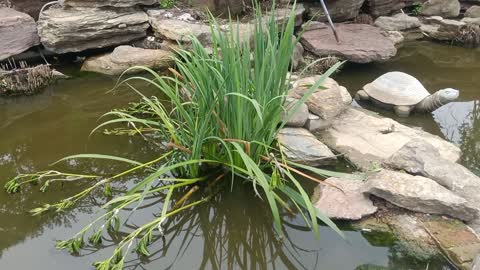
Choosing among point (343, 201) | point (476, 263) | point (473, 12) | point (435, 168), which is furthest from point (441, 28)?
point (476, 263)

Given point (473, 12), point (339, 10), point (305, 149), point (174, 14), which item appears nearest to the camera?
point (305, 149)

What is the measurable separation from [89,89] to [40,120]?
0.66 meters

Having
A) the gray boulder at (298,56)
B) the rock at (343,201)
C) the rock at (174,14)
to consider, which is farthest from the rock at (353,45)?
the rock at (343,201)

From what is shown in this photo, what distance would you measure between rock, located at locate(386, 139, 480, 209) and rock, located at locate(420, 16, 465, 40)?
3645 millimetres

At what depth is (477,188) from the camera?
254 cm

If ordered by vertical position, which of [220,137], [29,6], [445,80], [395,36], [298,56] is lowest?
[445,80]

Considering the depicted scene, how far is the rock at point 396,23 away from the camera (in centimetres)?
607

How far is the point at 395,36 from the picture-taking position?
5.74 metres

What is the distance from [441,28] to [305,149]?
4049 mm

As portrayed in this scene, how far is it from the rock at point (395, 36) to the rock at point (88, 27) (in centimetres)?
291

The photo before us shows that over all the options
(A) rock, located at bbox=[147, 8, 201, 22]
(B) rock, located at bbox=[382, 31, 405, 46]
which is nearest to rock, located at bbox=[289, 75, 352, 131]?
(A) rock, located at bbox=[147, 8, 201, 22]

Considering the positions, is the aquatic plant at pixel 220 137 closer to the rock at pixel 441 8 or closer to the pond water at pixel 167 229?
the pond water at pixel 167 229

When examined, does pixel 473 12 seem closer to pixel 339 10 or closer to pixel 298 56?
pixel 339 10

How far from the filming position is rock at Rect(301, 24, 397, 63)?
183 inches
